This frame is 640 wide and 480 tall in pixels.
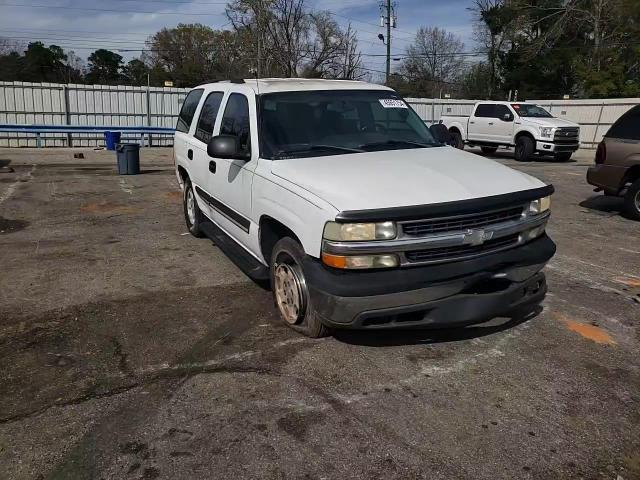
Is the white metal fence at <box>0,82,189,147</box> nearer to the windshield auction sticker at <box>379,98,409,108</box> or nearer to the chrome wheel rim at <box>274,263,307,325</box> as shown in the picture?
the windshield auction sticker at <box>379,98,409,108</box>

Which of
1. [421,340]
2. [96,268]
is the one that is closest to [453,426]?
[421,340]

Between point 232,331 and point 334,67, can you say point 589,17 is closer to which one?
point 334,67

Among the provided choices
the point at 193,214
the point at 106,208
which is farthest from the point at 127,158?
the point at 193,214

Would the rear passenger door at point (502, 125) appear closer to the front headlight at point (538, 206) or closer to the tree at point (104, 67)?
the front headlight at point (538, 206)

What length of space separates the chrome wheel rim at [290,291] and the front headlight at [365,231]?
619 millimetres

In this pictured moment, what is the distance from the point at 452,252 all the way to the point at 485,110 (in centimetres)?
1769

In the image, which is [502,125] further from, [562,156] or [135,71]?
[135,71]

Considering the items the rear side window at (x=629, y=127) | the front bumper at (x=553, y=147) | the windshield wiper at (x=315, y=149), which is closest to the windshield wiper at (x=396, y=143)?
the windshield wiper at (x=315, y=149)

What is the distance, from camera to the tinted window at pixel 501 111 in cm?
1894

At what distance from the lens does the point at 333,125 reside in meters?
4.70

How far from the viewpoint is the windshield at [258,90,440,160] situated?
448 centimetres

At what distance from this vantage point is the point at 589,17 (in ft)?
129

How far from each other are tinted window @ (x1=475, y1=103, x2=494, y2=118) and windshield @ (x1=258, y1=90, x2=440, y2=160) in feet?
51.2

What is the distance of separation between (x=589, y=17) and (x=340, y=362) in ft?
143
